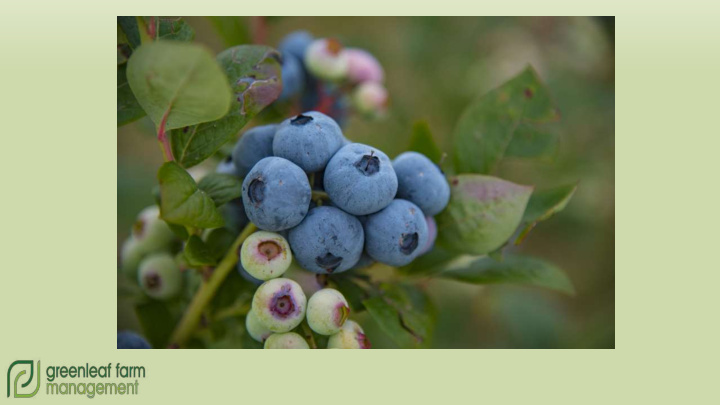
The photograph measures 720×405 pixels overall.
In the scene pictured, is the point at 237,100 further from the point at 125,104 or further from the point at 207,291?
the point at 207,291

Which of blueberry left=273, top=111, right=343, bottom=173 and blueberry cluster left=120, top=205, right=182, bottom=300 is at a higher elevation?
blueberry left=273, top=111, right=343, bottom=173

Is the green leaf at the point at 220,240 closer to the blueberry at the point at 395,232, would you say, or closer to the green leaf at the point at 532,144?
the blueberry at the point at 395,232

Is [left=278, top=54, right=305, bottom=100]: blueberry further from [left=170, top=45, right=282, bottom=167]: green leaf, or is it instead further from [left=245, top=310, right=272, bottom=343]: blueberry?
[left=245, top=310, right=272, bottom=343]: blueberry

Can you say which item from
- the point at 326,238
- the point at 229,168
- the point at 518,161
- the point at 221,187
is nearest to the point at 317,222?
the point at 326,238

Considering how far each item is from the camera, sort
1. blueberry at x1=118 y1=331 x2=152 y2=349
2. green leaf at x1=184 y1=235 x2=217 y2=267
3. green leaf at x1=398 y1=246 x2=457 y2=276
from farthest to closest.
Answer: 1. green leaf at x1=398 y1=246 x2=457 y2=276
2. blueberry at x1=118 y1=331 x2=152 y2=349
3. green leaf at x1=184 y1=235 x2=217 y2=267

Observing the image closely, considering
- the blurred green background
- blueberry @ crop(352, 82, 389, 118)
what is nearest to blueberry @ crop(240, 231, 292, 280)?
blueberry @ crop(352, 82, 389, 118)

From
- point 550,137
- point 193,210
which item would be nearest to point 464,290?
point 550,137
